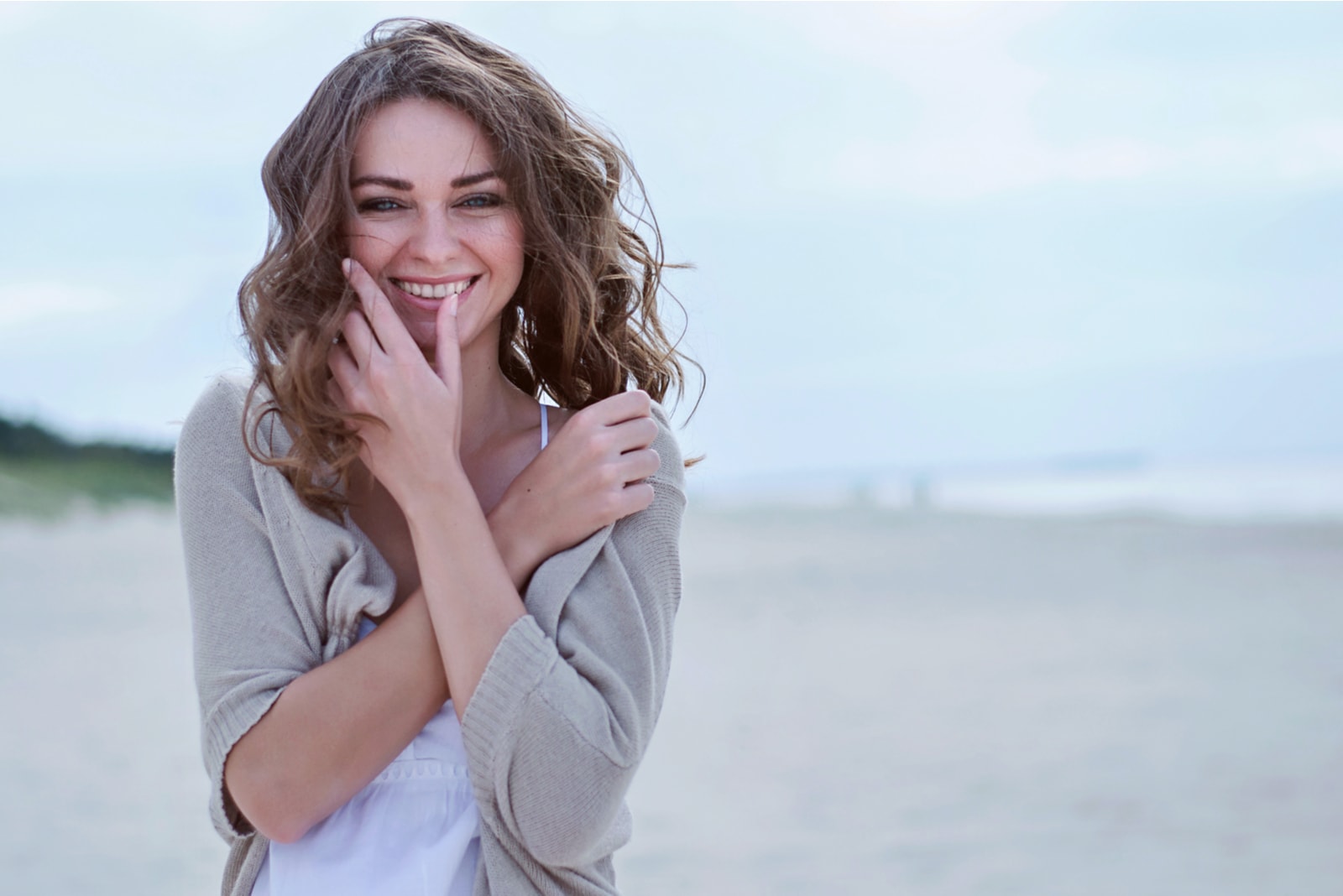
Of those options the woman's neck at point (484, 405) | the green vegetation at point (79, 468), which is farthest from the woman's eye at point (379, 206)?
the green vegetation at point (79, 468)

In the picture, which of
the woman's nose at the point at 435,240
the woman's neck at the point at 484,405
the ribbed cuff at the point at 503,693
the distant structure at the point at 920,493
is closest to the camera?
the ribbed cuff at the point at 503,693

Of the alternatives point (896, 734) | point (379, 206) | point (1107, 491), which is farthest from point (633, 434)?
point (1107, 491)

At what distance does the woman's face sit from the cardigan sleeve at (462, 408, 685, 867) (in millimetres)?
475

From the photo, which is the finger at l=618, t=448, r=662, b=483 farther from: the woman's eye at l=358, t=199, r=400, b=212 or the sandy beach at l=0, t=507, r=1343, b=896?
the sandy beach at l=0, t=507, r=1343, b=896

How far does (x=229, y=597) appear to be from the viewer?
72.3 inches

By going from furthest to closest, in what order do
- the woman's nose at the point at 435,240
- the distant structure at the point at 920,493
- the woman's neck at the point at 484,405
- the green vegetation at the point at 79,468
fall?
the distant structure at the point at 920,493, the green vegetation at the point at 79,468, the woman's neck at the point at 484,405, the woman's nose at the point at 435,240

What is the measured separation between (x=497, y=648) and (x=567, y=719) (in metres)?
Answer: 0.13

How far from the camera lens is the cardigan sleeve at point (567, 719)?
1.72 metres

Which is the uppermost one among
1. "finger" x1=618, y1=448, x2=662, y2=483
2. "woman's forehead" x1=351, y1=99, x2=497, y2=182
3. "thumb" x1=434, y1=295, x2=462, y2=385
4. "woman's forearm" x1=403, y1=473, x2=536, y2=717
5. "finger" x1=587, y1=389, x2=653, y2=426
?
"woman's forehead" x1=351, y1=99, x2=497, y2=182

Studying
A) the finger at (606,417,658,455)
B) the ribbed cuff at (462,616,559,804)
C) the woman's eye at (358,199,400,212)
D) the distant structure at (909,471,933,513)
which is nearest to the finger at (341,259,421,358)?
the woman's eye at (358,199,400,212)

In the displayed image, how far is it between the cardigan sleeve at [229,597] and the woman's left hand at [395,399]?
0.61 ft

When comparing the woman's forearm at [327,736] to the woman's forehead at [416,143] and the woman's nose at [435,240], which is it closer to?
the woman's nose at [435,240]

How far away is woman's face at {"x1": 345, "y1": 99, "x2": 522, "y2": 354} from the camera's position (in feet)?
6.53

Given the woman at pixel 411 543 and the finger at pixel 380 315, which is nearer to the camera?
the woman at pixel 411 543
